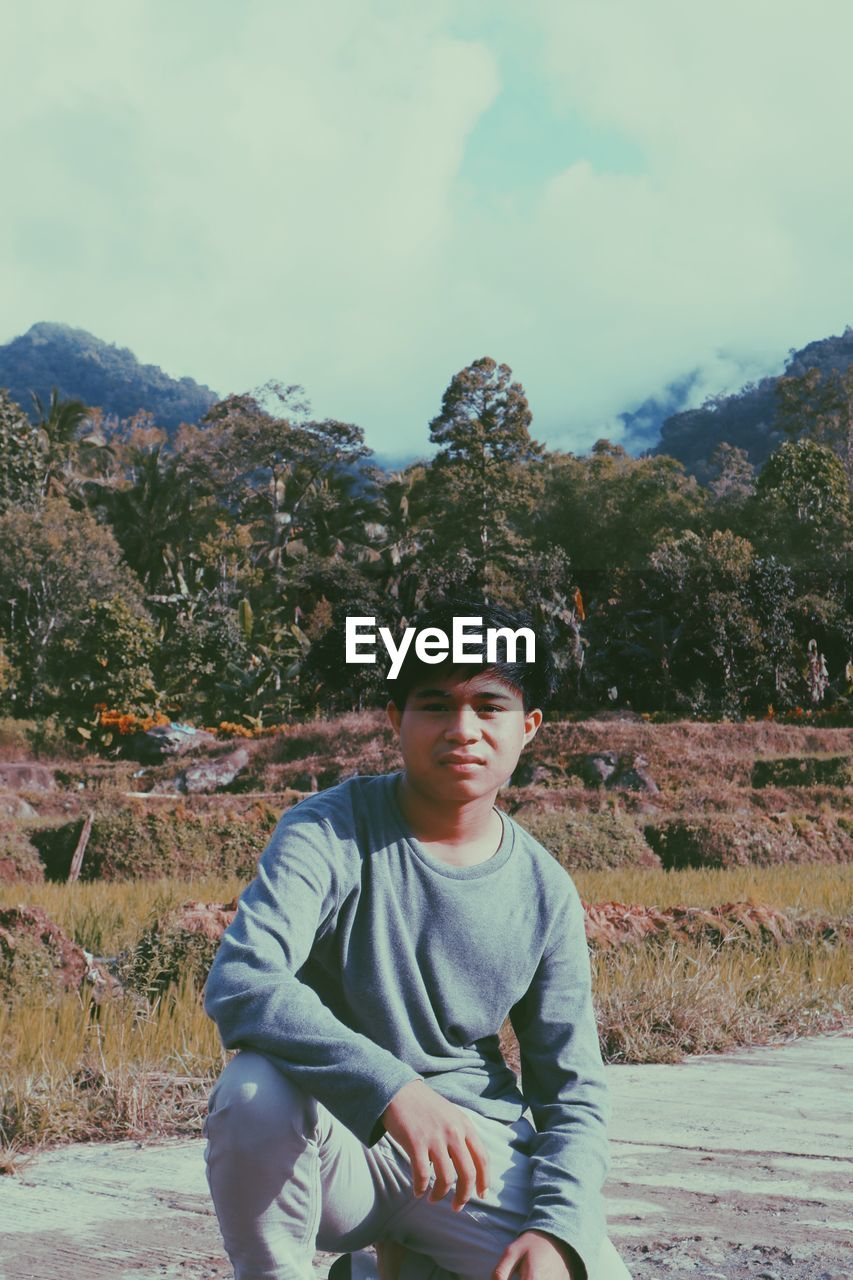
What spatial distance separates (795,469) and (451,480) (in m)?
9.59

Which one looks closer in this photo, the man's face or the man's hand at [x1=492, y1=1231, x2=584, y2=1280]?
the man's hand at [x1=492, y1=1231, x2=584, y2=1280]

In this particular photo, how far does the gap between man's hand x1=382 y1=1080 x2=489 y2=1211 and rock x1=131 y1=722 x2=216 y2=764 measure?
69.0 ft

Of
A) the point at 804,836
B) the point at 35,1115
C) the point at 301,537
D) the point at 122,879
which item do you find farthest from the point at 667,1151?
the point at 301,537

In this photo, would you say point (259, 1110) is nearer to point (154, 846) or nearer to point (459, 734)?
point (459, 734)

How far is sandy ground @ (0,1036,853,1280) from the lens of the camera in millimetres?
2299

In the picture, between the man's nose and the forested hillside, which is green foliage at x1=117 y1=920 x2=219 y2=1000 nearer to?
the man's nose

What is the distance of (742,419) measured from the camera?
89.9m

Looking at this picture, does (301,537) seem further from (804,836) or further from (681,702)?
(804,836)

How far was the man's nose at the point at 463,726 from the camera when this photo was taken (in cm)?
183

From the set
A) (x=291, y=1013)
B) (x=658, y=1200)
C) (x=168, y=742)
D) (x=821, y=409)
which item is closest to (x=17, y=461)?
(x=168, y=742)

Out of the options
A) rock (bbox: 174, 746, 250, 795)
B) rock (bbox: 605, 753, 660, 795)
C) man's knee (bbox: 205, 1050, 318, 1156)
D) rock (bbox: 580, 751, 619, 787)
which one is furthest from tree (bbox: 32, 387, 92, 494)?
man's knee (bbox: 205, 1050, 318, 1156)

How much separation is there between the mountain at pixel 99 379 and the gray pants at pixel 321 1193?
143m

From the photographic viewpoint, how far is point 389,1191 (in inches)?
67.6

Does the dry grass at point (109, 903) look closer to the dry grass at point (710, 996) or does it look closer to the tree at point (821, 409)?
the dry grass at point (710, 996)
